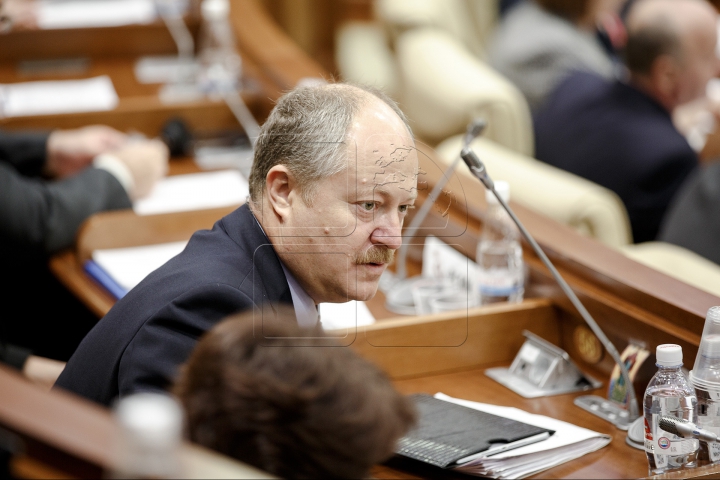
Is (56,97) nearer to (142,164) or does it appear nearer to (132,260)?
(142,164)

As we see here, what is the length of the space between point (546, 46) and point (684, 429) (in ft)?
8.80

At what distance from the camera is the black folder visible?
127 cm

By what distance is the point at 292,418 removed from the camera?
0.73 meters

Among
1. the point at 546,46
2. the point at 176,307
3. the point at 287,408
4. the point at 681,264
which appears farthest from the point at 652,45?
the point at 287,408

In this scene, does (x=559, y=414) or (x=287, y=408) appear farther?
(x=559, y=414)

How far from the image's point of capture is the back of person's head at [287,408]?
0.73 m

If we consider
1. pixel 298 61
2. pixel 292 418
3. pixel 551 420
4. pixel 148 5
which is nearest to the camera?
pixel 292 418

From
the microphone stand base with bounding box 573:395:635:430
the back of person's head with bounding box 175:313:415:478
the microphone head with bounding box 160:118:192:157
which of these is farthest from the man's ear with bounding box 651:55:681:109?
the back of person's head with bounding box 175:313:415:478

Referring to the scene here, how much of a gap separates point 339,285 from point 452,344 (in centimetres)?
43

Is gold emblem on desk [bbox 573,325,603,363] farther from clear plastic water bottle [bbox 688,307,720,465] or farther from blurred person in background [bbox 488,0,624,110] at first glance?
blurred person in background [bbox 488,0,624,110]

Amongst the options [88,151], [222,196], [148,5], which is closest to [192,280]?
[222,196]

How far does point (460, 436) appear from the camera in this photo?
133 centimetres

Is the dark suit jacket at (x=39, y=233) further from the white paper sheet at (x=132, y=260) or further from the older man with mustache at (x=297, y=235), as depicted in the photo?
the older man with mustache at (x=297, y=235)

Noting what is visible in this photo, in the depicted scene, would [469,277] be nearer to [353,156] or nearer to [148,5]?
[353,156]
